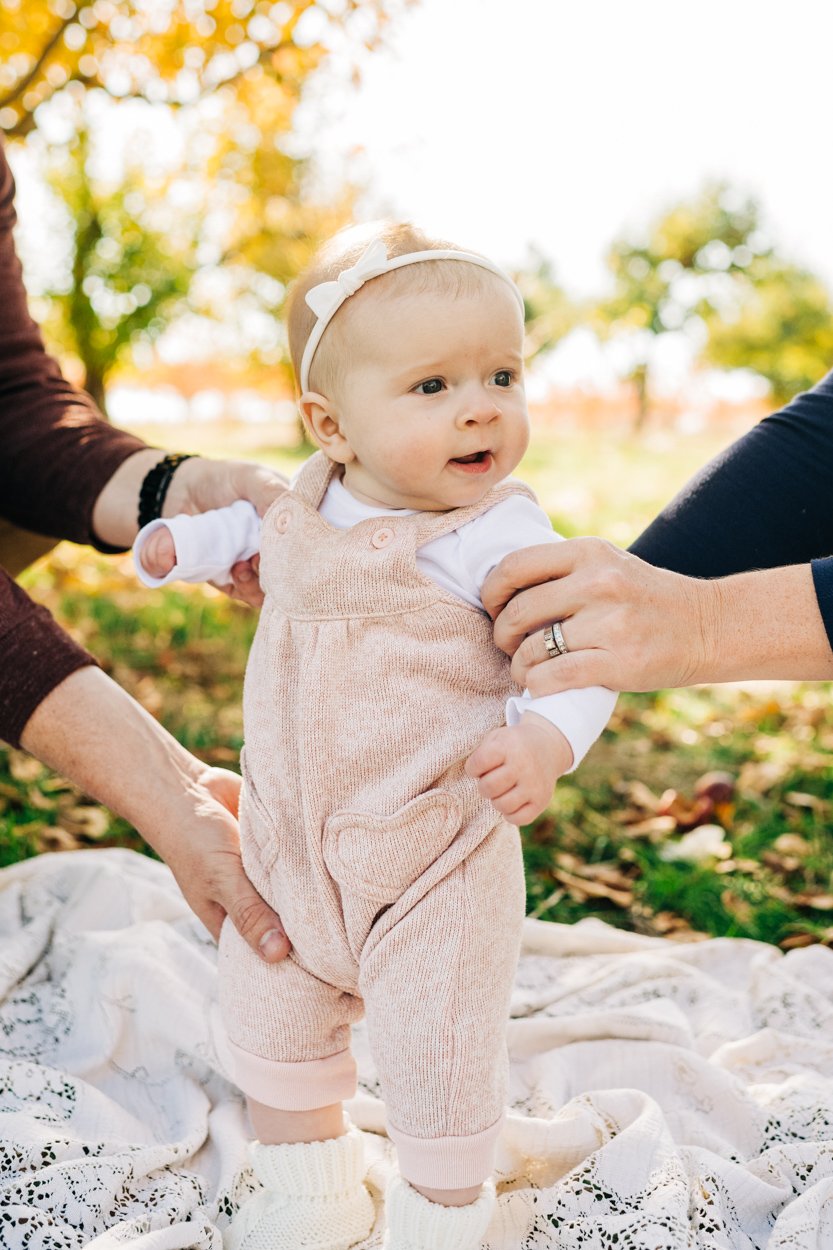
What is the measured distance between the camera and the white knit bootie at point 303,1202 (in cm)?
179

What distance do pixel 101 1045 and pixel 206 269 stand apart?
17623 mm

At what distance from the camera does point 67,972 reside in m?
2.54

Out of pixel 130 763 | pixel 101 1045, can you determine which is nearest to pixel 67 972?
pixel 101 1045

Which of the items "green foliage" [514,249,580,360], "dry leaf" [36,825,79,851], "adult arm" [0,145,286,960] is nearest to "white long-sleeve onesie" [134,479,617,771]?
"adult arm" [0,145,286,960]

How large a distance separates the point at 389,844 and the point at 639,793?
2464 mm

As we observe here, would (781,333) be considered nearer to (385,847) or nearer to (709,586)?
(709,586)

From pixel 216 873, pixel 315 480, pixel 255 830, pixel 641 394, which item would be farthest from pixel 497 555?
pixel 641 394

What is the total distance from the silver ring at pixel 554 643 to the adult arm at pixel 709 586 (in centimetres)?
1

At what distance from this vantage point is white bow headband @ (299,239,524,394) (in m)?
1.62

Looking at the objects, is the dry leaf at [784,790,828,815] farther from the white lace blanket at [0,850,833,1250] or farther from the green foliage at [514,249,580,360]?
the green foliage at [514,249,580,360]

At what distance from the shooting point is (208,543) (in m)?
2.02

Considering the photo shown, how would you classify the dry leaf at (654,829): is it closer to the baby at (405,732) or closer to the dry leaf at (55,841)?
the dry leaf at (55,841)

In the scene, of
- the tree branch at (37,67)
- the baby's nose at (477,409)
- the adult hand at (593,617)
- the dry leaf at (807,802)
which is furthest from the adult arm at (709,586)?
the tree branch at (37,67)

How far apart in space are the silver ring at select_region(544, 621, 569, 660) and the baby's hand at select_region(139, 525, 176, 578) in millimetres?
717
